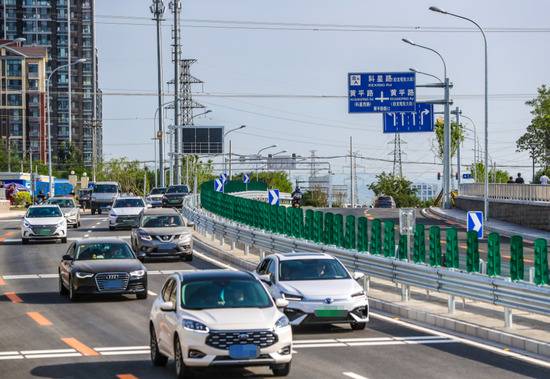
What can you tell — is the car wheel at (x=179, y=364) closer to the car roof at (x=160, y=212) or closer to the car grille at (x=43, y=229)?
the car roof at (x=160, y=212)

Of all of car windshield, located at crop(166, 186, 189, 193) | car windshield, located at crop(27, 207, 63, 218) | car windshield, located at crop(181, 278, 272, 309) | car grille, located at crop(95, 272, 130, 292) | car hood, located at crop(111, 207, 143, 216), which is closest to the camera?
car windshield, located at crop(181, 278, 272, 309)

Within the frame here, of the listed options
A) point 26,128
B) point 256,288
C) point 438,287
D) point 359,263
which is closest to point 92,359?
point 256,288

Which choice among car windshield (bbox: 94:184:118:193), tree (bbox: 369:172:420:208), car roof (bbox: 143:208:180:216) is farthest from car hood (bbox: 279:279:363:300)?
tree (bbox: 369:172:420:208)

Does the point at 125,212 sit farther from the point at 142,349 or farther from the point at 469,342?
the point at 469,342

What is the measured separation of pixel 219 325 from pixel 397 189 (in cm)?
14384

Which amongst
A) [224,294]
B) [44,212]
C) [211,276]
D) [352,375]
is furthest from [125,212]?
[352,375]

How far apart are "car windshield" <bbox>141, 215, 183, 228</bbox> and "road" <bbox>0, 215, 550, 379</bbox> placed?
36.4ft

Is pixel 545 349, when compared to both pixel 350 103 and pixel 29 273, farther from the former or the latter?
pixel 350 103

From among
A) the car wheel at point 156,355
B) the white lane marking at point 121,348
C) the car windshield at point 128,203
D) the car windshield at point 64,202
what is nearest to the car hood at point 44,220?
the car windshield at point 128,203

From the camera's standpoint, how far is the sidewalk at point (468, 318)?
18.0 metres

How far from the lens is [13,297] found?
27781 mm

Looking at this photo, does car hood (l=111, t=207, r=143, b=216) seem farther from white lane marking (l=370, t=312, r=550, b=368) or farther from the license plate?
the license plate

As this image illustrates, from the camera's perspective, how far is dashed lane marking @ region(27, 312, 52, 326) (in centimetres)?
2217

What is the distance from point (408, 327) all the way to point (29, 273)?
54.3 ft
